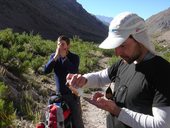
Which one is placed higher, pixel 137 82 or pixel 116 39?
pixel 116 39

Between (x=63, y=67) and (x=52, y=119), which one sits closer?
(x=52, y=119)

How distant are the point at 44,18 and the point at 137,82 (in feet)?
252

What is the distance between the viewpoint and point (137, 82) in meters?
3.12

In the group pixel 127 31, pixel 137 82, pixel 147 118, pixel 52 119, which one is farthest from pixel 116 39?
pixel 52 119

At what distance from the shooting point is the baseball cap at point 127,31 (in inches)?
122

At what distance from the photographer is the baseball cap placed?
10.2ft

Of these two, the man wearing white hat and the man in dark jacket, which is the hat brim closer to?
the man wearing white hat

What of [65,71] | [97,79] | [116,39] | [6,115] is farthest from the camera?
[6,115]

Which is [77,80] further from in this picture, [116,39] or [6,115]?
[6,115]

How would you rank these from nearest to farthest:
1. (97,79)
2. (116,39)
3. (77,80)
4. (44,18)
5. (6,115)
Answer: (116,39)
(77,80)
(97,79)
(6,115)
(44,18)

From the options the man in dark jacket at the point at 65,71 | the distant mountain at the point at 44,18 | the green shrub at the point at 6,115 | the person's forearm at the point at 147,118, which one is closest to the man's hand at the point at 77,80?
the person's forearm at the point at 147,118

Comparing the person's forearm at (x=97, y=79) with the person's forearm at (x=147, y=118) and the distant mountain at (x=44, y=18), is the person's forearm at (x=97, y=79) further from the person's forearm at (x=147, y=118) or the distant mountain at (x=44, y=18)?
the distant mountain at (x=44, y=18)

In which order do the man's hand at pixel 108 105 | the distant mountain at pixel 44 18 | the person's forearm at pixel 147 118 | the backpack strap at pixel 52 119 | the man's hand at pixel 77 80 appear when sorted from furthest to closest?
1. the distant mountain at pixel 44 18
2. the backpack strap at pixel 52 119
3. the man's hand at pixel 77 80
4. the man's hand at pixel 108 105
5. the person's forearm at pixel 147 118

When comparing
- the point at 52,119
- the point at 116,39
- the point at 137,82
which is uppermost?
the point at 116,39
